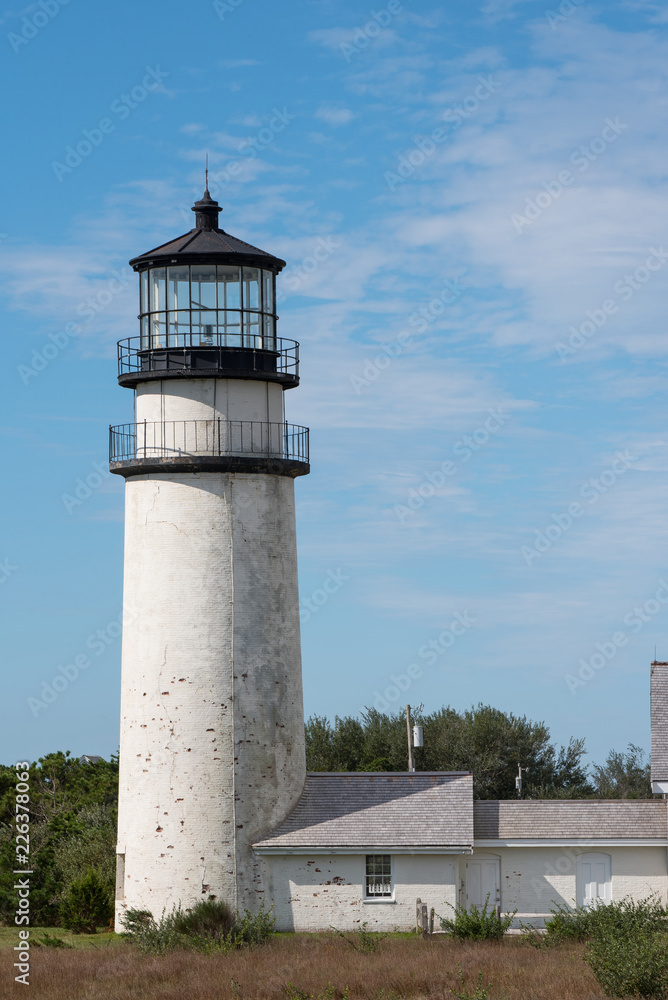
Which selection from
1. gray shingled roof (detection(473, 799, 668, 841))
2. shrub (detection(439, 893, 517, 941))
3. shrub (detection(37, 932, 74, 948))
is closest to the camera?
shrub (detection(439, 893, 517, 941))

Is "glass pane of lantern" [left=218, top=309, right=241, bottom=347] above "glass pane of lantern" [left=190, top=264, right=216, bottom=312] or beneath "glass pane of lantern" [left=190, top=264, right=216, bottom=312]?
beneath

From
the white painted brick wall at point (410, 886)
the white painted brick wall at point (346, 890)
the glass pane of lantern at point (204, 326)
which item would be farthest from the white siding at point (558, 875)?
the glass pane of lantern at point (204, 326)

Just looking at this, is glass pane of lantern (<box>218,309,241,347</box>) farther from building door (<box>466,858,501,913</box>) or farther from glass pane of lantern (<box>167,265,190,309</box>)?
building door (<box>466,858,501,913</box>)

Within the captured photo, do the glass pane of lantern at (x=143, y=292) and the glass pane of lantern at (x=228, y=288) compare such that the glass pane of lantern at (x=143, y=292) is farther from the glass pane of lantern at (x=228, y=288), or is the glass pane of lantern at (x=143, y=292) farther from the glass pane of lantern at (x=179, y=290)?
the glass pane of lantern at (x=228, y=288)

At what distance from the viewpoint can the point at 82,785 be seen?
4147 cm

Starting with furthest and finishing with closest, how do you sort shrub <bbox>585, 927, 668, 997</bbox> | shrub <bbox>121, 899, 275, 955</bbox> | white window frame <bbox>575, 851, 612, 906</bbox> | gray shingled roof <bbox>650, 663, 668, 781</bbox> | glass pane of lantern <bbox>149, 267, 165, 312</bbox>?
glass pane of lantern <bbox>149, 267, 165, 312</bbox>
white window frame <bbox>575, 851, 612, 906</bbox>
gray shingled roof <bbox>650, 663, 668, 781</bbox>
shrub <bbox>121, 899, 275, 955</bbox>
shrub <bbox>585, 927, 668, 997</bbox>

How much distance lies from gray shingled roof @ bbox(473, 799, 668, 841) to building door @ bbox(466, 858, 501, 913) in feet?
1.93

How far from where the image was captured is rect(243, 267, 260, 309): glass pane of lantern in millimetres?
29703

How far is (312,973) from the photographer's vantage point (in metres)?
22.0

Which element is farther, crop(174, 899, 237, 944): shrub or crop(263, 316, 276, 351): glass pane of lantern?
crop(263, 316, 276, 351): glass pane of lantern

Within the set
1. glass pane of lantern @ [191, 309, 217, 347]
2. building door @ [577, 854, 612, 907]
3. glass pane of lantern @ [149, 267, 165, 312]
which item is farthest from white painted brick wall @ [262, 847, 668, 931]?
glass pane of lantern @ [149, 267, 165, 312]

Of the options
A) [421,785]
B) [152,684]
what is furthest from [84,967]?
[421,785]

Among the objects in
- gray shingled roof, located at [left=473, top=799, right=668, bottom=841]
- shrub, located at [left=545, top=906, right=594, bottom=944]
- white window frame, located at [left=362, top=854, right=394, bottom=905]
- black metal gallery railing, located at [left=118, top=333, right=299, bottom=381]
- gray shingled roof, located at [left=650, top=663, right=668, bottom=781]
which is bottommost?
shrub, located at [left=545, top=906, right=594, bottom=944]

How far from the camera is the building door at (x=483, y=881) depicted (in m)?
28.8
